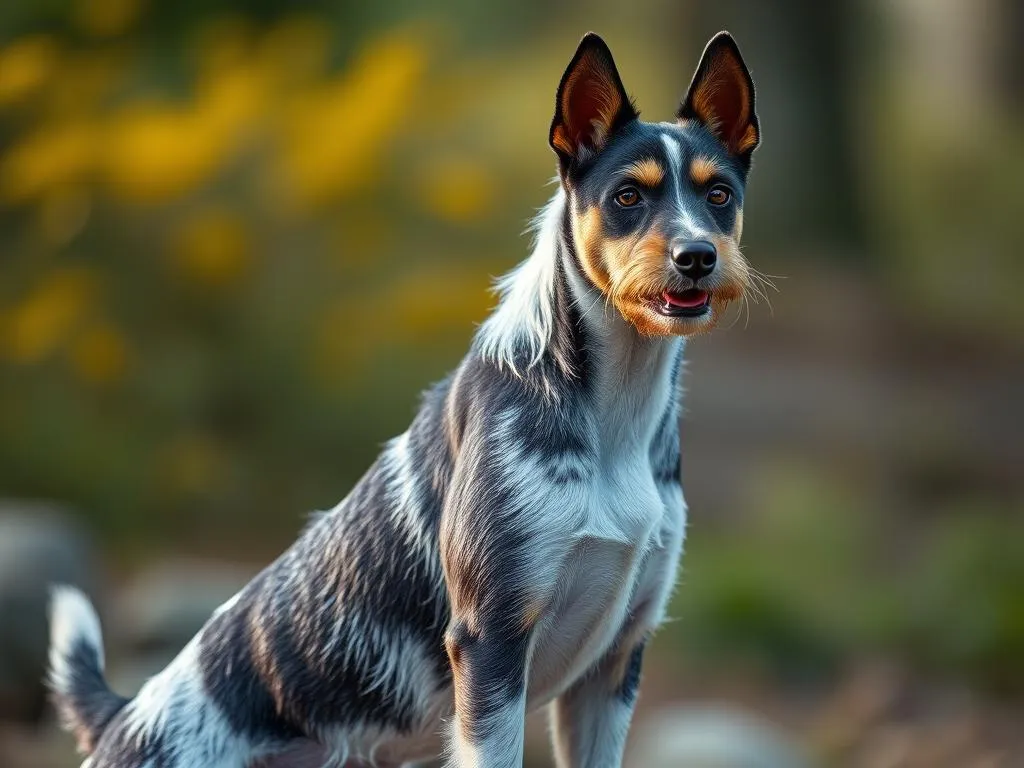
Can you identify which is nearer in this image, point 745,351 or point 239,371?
point 239,371

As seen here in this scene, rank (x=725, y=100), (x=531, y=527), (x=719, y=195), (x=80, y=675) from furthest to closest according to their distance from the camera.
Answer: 1. (x=80, y=675)
2. (x=725, y=100)
3. (x=719, y=195)
4. (x=531, y=527)

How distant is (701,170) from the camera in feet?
12.4

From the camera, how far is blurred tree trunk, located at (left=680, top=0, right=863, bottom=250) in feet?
46.3

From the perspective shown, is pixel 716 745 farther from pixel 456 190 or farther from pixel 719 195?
pixel 456 190

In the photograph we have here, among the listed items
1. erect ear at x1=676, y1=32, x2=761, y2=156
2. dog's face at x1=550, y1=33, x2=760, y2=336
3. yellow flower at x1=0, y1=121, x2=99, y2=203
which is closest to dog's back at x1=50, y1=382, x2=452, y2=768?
dog's face at x1=550, y1=33, x2=760, y2=336

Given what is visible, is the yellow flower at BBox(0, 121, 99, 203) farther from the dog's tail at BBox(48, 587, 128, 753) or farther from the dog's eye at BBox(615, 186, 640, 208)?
the dog's eye at BBox(615, 186, 640, 208)

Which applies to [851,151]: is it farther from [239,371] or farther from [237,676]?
[237,676]

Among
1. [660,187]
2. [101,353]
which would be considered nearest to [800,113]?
[101,353]

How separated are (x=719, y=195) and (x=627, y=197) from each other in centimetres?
28

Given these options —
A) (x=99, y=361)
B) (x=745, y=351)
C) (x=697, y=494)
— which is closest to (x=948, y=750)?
(x=697, y=494)

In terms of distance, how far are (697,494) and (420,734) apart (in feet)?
26.1

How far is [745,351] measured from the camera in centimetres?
1472

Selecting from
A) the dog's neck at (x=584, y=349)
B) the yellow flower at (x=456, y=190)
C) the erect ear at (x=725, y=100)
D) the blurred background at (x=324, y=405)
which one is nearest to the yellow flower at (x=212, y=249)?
the blurred background at (x=324, y=405)

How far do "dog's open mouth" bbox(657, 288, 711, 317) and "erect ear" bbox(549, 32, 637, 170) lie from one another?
0.54 metres
